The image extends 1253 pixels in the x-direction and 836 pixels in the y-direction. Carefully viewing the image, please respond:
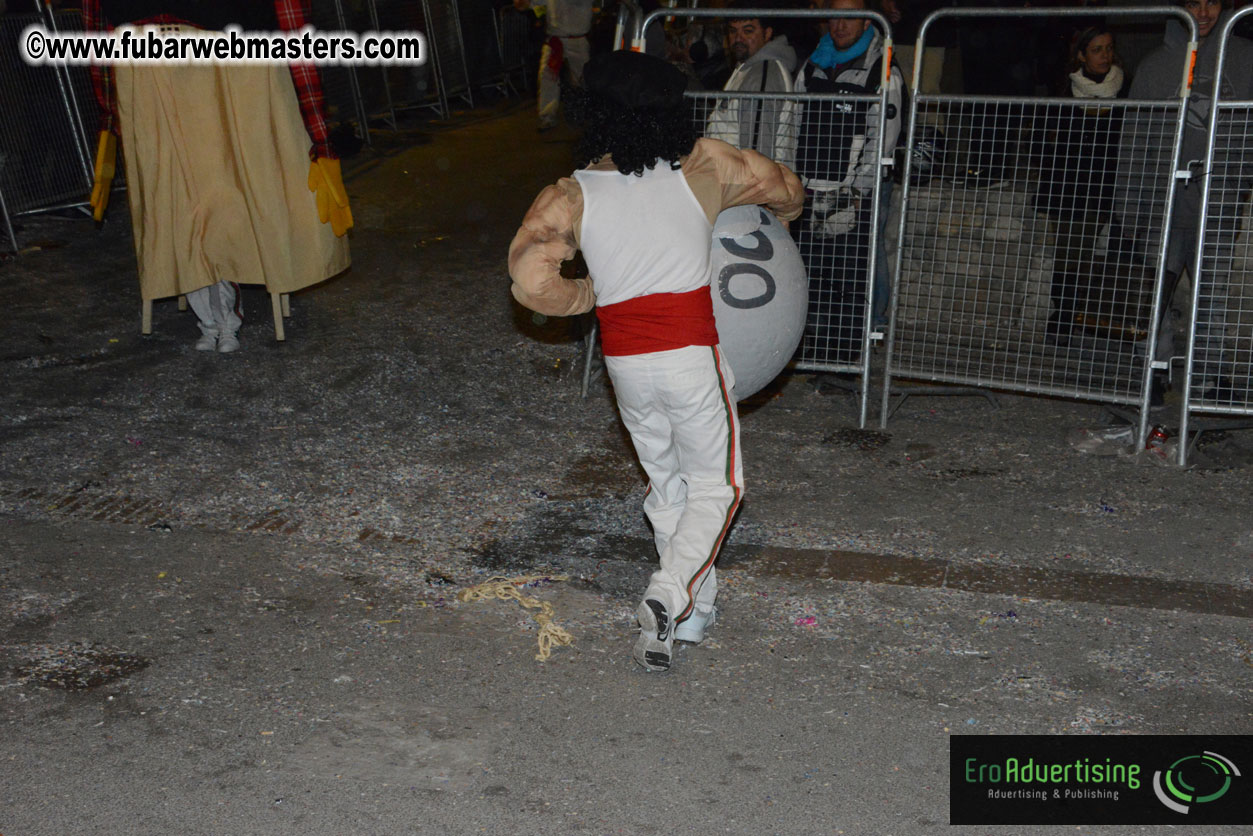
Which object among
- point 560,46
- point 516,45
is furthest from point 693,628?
point 516,45

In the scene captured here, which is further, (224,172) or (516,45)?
(516,45)

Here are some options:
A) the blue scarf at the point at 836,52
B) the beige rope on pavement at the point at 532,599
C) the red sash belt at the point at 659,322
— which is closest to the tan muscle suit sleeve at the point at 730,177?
the red sash belt at the point at 659,322

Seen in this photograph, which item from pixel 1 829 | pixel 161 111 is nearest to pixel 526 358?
pixel 161 111

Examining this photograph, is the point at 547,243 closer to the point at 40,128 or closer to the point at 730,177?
the point at 730,177

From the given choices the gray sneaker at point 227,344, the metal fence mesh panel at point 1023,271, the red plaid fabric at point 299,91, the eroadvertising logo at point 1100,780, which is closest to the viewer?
the eroadvertising logo at point 1100,780

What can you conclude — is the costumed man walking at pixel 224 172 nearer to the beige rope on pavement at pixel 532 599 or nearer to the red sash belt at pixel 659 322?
the beige rope on pavement at pixel 532 599

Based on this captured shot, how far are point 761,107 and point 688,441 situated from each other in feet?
9.57

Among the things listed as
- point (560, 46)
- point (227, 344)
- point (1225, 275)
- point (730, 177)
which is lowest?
point (227, 344)

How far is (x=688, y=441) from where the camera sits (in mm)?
4008

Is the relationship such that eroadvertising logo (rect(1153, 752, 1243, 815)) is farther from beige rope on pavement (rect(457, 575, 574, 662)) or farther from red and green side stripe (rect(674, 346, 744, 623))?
beige rope on pavement (rect(457, 575, 574, 662))

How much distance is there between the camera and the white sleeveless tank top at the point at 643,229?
3809 mm

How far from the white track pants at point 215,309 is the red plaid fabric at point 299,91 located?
3.32 ft

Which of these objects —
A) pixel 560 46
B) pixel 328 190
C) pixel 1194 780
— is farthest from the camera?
pixel 560 46

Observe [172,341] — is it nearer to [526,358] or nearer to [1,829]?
[526,358]
